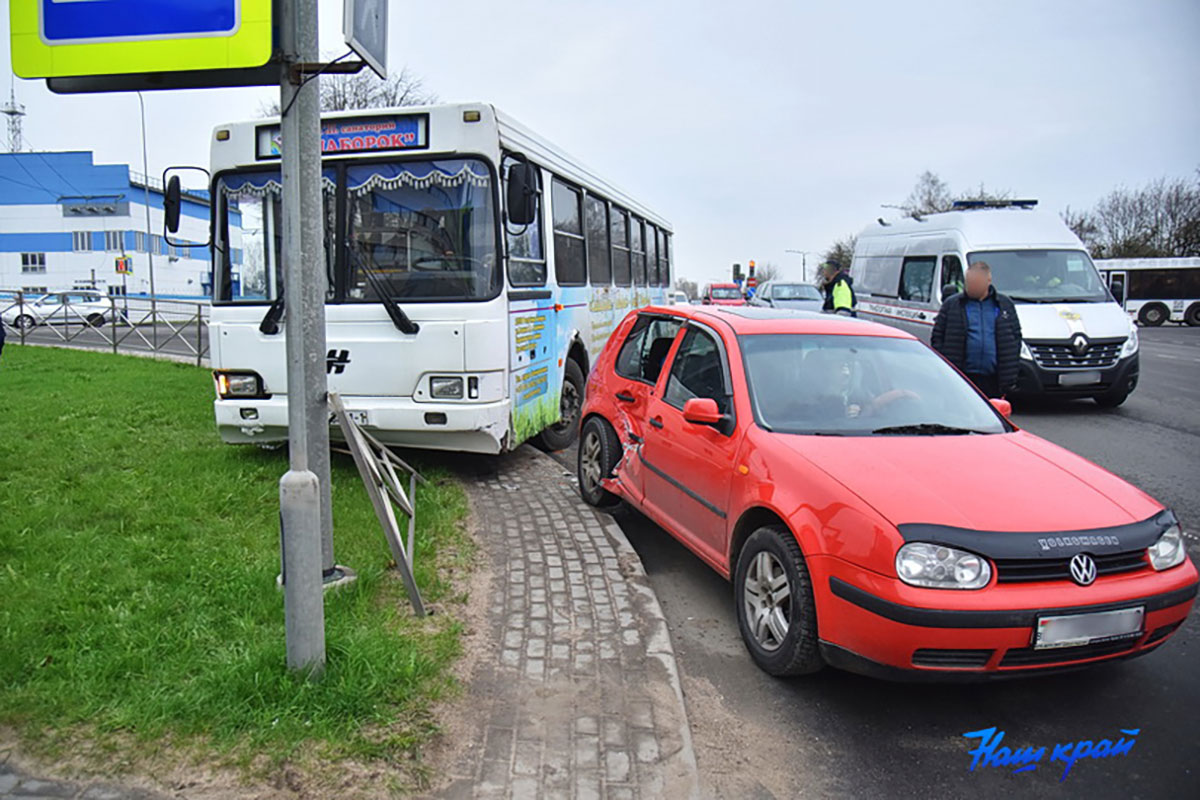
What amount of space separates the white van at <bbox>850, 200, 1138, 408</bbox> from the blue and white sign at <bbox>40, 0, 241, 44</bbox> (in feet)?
33.9

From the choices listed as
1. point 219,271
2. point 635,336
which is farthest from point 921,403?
point 219,271

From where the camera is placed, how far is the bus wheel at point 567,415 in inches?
354

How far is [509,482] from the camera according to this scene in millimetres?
7305

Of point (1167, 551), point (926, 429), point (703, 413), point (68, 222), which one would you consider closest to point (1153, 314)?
point (926, 429)

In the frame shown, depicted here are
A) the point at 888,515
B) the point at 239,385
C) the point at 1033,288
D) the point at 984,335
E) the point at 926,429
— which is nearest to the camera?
the point at 888,515

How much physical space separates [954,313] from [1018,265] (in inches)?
240

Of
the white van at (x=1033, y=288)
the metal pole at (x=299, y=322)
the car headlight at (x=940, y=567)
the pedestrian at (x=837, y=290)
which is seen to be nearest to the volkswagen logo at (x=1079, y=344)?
the white van at (x=1033, y=288)

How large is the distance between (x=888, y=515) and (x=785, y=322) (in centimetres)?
207

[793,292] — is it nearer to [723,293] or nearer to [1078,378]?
[723,293]

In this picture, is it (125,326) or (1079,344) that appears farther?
(125,326)

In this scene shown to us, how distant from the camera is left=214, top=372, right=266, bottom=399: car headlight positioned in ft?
22.6

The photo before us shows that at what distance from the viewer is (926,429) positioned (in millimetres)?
4391

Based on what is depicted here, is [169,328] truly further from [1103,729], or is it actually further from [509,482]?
[1103,729]

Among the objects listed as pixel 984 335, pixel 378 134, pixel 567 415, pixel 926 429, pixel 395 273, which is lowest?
pixel 567 415
